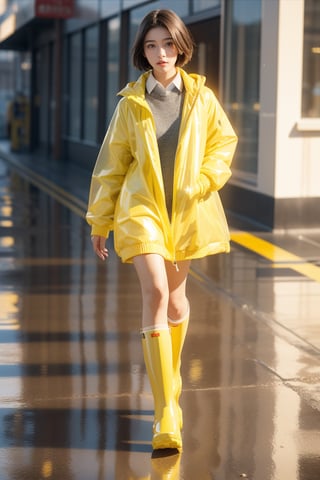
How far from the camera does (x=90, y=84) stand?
73.6 ft

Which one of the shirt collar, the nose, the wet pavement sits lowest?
the wet pavement

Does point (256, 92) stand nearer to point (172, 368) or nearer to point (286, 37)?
point (286, 37)

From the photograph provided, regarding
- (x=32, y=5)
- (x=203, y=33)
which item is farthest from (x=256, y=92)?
(x=32, y=5)

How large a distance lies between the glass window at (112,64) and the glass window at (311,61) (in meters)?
7.79

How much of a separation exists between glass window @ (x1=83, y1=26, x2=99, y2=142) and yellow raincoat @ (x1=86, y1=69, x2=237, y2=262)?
16.4m

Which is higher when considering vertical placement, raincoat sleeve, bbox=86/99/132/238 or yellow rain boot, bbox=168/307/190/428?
raincoat sleeve, bbox=86/99/132/238

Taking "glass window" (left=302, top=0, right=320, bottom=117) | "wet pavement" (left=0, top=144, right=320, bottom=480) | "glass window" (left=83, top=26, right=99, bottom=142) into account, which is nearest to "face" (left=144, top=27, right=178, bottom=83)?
"wet pavement" (left=0, top=144, right=320, bottom=480)

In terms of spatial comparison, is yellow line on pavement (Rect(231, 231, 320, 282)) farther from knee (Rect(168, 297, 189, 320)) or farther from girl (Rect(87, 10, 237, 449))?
girl (Rect(87, 10, 237, 449))

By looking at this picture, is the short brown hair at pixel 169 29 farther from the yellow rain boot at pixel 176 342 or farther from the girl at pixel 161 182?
the yellow rain boot at pixel 176 342

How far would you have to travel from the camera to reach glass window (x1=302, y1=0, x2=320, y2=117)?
11.7 meters

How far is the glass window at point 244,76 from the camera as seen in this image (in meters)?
12.7

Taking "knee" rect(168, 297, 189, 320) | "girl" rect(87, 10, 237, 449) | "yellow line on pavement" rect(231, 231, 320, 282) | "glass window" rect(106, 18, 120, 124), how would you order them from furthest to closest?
"glass window" rect(106, 18, 120, 124)
"yellow line on pavement" rect(231, 231, 320, 282)
"knee" rect(168, 297, 189, 320)
"girl" rect(87, 10, 237, 449)

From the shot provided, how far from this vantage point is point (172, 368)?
4906 millimetres

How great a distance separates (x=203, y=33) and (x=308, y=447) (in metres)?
10.6
